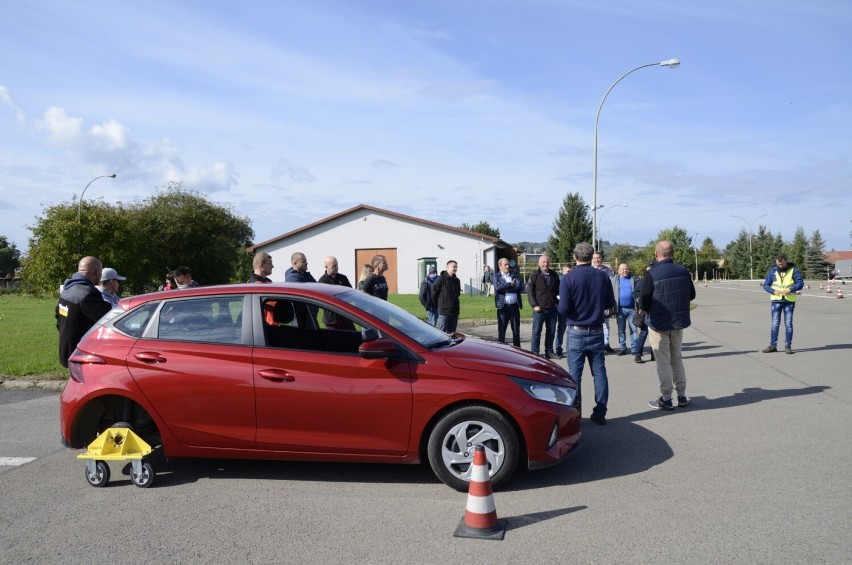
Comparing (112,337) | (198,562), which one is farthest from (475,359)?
(112,337)

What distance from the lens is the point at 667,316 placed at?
7949 mm

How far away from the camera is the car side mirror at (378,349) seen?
508cm

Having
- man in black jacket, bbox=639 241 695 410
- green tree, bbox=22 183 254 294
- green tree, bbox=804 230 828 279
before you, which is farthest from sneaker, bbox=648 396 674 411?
green tree, bbox=804 230 828 279

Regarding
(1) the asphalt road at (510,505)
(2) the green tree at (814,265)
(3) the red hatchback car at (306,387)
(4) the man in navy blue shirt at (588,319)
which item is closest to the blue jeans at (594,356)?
(4) the man in navy blue shirt at (588,319)

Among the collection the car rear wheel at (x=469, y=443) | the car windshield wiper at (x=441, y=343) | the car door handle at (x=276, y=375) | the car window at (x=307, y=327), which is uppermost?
the car window at (x=307, y=327)

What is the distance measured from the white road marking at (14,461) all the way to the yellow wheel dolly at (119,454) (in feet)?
3.81

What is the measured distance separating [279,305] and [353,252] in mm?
41560

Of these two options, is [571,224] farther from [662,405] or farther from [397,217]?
[662,405]

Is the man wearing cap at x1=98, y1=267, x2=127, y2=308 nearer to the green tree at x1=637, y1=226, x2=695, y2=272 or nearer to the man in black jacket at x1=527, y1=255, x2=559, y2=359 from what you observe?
the man in black jacket at x1=527, y1=255, x2=559, y2=359

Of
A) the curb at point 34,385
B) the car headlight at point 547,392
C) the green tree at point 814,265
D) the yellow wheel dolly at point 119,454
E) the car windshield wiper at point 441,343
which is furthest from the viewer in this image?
the green tree at point 814,265

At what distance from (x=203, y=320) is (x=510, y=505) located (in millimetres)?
2830

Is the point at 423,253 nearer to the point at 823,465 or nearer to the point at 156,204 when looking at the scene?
the point at 156,204

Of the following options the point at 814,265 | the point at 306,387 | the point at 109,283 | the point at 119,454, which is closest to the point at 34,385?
the point at 109,283

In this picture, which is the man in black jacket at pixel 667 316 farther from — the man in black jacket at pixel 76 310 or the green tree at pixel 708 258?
the green tree at pixel 708 258
